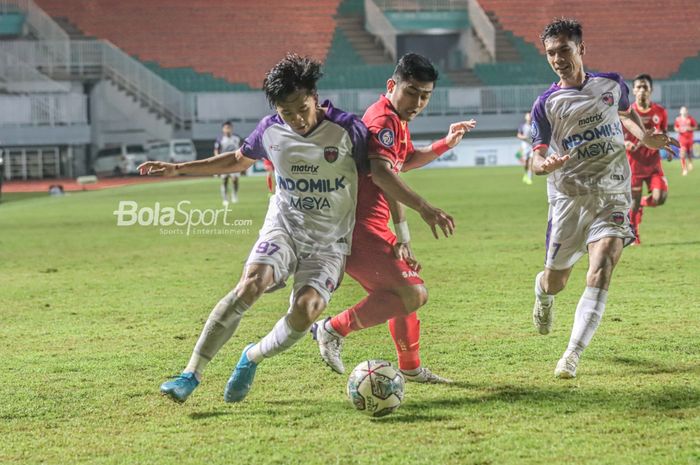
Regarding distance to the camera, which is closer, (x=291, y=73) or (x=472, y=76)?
(x=291, y=73)

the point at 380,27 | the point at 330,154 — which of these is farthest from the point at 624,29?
the point at 330,154

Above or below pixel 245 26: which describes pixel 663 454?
below

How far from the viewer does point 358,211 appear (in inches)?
231

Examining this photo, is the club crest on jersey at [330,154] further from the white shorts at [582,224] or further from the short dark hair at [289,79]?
the white shorts at [582,224]

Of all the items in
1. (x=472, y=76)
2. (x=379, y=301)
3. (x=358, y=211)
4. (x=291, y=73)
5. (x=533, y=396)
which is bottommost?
(x=533, y=396)

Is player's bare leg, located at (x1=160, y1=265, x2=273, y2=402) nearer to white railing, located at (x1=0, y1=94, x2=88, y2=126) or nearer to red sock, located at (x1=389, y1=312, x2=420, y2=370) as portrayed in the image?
red sock, located at (x1=389, y1=312, x2=420, y2=370)

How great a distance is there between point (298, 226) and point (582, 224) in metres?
1.93

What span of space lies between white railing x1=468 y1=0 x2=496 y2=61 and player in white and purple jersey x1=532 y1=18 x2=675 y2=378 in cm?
4591

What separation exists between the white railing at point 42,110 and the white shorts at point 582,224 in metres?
38.1

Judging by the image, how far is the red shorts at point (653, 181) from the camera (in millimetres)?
13055

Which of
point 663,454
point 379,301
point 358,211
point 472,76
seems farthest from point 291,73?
point 472,76

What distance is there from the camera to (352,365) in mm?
6430

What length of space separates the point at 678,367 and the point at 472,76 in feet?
150

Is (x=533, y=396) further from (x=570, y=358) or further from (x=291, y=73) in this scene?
(x=291, y=73)
